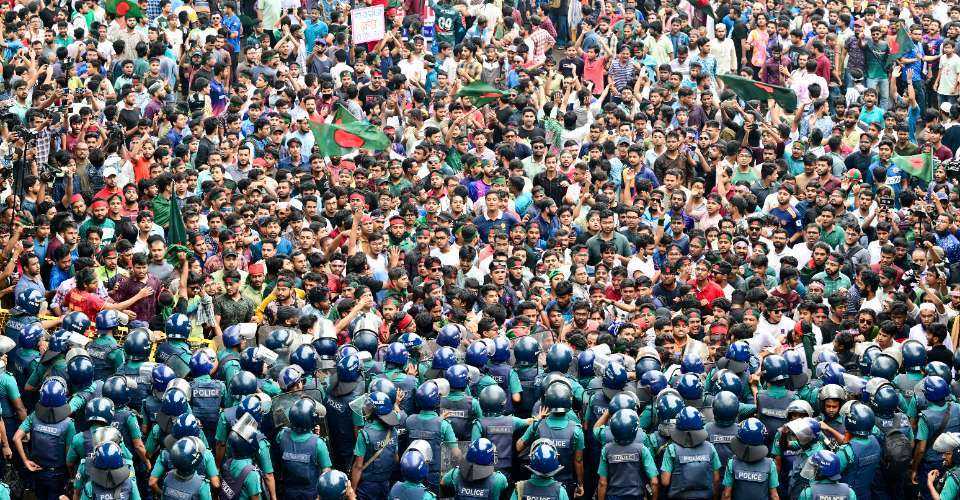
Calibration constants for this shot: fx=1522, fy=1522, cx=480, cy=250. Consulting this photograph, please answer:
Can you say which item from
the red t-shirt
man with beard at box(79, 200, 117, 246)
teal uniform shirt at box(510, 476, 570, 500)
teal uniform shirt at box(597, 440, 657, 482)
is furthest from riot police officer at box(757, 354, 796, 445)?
man with beard at box(79, 200, 117, 246)

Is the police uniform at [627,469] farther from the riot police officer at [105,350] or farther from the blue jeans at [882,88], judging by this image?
the blue jeans at [882,88]

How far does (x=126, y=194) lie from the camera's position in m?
18.8

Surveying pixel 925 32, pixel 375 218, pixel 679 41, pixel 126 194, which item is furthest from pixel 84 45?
pixel 925 32

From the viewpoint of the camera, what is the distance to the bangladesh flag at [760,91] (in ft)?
76.9

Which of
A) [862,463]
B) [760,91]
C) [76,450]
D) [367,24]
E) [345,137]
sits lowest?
[76,450]

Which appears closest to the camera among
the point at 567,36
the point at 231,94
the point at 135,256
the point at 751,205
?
the point at 135,256

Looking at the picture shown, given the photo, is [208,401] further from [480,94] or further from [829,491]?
[480,94]

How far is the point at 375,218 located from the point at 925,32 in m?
12.2

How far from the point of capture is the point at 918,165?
2070 cm

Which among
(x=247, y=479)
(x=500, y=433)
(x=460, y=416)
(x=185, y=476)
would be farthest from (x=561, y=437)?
(x=185, y=476)

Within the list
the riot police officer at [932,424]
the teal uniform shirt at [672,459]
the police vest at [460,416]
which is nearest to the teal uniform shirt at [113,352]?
the police vest at [460,416]

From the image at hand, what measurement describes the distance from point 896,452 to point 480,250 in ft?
21.1

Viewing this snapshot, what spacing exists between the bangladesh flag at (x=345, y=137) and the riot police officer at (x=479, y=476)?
906 centimetres

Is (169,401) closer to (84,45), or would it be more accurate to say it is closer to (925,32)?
(84,45)
